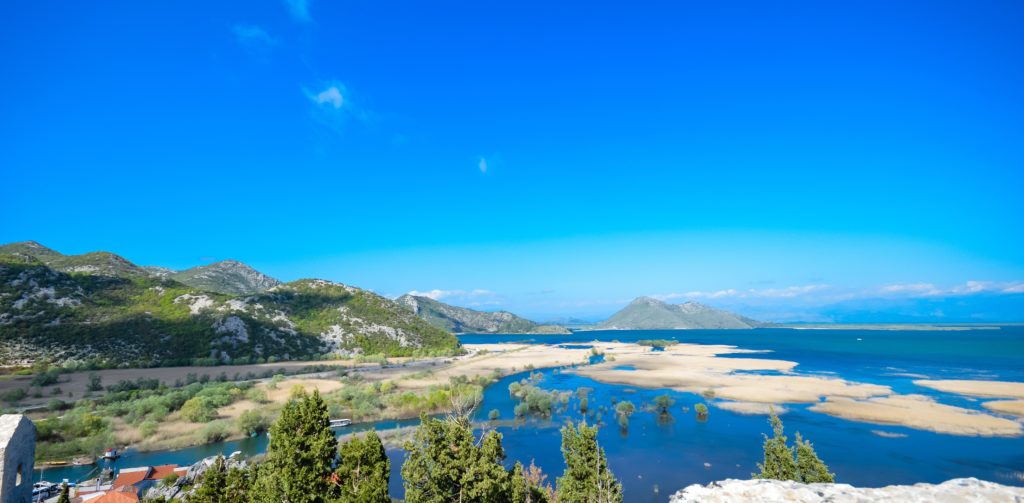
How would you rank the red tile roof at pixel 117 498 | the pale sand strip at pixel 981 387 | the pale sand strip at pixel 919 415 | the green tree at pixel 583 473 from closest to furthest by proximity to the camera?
the green tree at pixel 583 473
the red tile roof at pixel 117 498
the pale sand strip at pixel 919 415
the pale sand strip at pixel 981 387

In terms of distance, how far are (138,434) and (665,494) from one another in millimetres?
39035

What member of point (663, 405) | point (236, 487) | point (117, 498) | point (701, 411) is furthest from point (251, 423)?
point (701, 411)

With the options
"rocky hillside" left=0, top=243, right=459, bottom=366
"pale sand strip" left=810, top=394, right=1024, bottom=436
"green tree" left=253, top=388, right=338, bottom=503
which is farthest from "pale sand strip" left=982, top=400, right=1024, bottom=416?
"rocky hillside" left=0, top=243, right=459, bottom=366

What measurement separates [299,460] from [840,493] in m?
13.7

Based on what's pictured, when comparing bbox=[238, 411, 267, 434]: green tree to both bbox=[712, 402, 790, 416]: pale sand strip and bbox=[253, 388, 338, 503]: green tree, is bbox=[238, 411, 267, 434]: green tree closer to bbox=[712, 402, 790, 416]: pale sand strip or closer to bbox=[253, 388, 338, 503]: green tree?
bbox=[253, 388, 338, 503]: green tree

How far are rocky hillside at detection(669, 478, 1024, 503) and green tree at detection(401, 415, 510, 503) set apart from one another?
829 centimetres

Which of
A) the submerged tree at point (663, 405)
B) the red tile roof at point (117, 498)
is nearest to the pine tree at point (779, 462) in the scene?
the submerged tree at point (663, 405)

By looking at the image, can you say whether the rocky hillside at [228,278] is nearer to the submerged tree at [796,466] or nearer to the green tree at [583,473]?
the green tree at [583,473]

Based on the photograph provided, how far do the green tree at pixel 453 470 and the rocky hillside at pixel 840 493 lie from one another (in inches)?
326

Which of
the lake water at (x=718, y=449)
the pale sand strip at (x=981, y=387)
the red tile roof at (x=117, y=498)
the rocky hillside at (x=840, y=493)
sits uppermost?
the rocky hillside at (x=840, y=493)

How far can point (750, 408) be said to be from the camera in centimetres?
4528

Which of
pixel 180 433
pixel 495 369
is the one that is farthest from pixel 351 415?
pixel 495 369

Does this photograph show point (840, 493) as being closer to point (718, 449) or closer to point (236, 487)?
point (236, 487)

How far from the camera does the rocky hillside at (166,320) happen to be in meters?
66.8
